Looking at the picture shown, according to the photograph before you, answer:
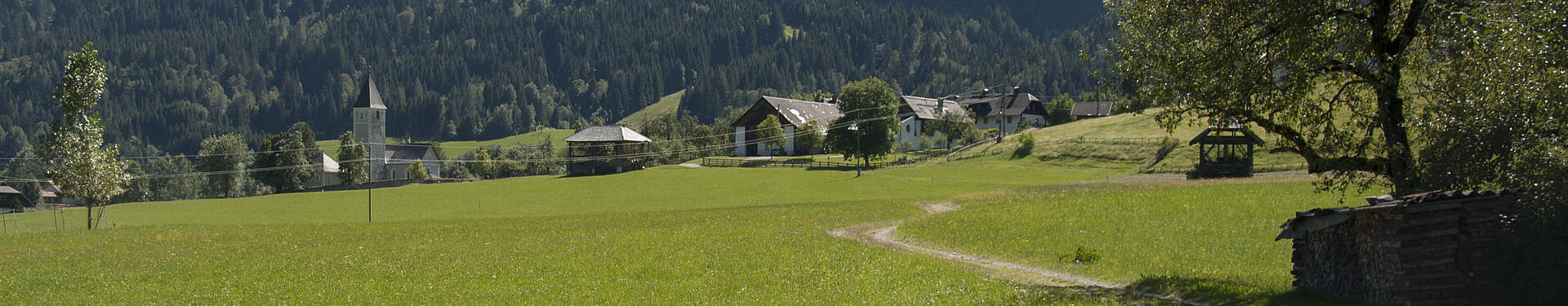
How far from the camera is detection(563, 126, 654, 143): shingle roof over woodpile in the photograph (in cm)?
9138

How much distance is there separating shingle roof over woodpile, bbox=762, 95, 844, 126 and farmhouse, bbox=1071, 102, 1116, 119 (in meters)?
33.7

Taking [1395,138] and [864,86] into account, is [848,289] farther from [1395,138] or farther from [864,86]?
[864,86]

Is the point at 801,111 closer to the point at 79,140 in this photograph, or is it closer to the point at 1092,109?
the point at 1092,109

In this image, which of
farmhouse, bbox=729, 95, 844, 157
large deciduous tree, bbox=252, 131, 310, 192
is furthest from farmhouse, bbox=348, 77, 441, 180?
farmhouse, bbox=729, 95, 844, 157

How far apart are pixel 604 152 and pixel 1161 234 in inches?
2898

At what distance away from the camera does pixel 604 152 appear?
301 feet

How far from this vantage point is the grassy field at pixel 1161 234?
55.3ft

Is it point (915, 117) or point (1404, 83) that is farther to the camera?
point (915, 117)

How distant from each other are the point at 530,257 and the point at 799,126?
85.5 meters

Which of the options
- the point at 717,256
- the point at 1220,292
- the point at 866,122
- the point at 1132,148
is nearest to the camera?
the point at 1220,292

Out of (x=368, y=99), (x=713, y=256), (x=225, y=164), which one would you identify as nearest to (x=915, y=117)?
(x=368, y=99)

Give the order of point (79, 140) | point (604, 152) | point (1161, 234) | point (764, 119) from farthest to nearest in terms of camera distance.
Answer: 1. point (764, 119)
2. point (604, 152)
3. point (79, 140)
4. point (1161, 234)

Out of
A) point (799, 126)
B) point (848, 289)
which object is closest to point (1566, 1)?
point (848, 289)

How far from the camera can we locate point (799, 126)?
10725 cm
